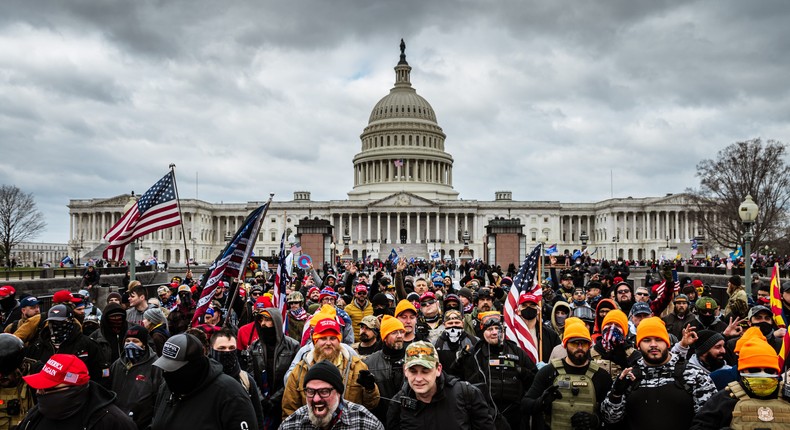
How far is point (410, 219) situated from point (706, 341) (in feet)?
340

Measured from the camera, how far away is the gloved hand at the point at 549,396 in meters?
5.49

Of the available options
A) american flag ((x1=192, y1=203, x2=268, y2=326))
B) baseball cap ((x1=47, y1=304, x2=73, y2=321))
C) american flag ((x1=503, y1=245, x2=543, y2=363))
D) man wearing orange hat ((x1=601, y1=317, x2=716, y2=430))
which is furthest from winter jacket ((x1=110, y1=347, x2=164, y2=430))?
man wearing orange hat ((x1=601, y1=317, x2=716, y2=430))

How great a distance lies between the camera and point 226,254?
9711 mm

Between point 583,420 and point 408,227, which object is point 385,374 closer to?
point 583,420

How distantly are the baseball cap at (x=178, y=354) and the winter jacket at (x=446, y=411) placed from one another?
160 cm

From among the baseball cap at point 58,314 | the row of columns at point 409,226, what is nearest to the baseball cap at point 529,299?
the baseball cap at point 58,314

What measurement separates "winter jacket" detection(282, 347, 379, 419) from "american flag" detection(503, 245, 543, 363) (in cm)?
238

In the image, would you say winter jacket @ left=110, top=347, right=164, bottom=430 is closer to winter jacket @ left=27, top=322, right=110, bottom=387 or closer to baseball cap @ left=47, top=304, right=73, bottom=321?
winter jacket @ left=27, top=322, right=110, bottom=387

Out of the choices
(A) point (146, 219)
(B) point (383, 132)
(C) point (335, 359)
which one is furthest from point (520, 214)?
(C) point (335, 359)

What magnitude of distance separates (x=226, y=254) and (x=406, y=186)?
361 ft

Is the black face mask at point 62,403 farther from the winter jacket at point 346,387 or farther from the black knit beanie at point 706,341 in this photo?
the black knit beanie at point 706,341

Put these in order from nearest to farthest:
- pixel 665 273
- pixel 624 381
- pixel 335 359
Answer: pixel 624 381 → pixel 335 359 → pixel 665 273

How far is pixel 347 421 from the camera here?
14.8 ft

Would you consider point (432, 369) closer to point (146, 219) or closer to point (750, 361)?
point (750, 361)
